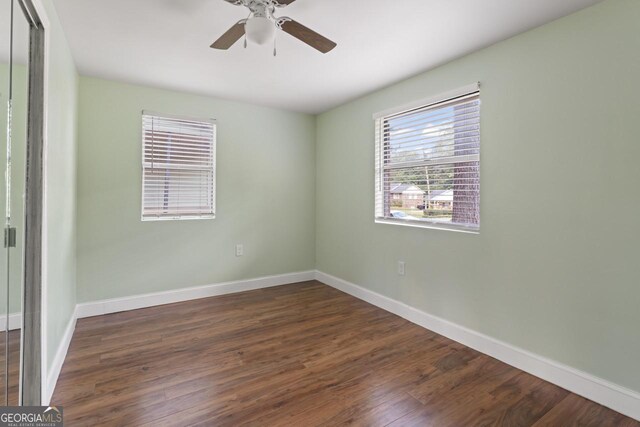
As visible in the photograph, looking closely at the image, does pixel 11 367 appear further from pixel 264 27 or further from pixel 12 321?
pixel 264 27

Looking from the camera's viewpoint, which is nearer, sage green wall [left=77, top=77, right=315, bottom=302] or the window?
the window

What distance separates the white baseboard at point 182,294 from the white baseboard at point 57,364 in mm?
366

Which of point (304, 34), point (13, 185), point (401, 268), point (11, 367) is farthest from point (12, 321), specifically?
point (401, 268)

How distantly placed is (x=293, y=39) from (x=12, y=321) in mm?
2279

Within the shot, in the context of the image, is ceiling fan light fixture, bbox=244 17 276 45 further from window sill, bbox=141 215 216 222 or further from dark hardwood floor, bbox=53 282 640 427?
window sill, bbox=141 215 216 222

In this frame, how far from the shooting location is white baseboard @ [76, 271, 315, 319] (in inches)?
120

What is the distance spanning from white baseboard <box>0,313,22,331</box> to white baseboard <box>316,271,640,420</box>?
2773mm

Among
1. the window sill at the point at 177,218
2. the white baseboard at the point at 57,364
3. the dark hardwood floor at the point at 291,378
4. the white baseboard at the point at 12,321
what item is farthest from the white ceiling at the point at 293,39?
the dark hardwood floor at the point at 291,378

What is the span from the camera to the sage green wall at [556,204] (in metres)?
1.73

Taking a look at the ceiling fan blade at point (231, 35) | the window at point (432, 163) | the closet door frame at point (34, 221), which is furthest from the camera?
the window at point (432, 163)

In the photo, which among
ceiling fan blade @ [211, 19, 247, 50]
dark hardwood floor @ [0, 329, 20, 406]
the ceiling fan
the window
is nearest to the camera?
dark hardwood floor @ [0, 329, 20, 406]

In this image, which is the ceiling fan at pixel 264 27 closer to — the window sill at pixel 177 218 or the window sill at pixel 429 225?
the window sill at pixel 429 225

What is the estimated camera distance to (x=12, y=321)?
4.62 ft

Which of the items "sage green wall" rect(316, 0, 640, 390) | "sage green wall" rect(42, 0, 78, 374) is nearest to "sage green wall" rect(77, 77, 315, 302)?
"sage green wall" rect(42, 0, 78, 374)
